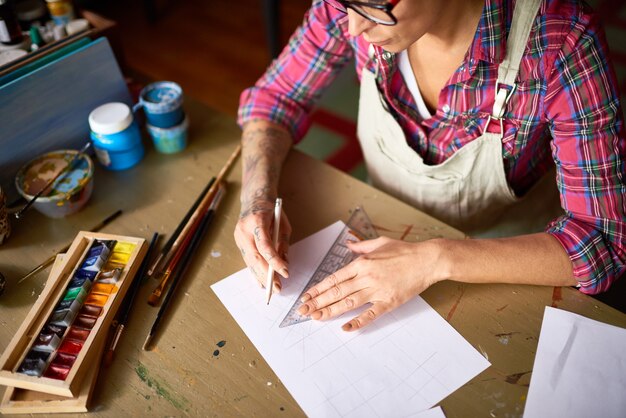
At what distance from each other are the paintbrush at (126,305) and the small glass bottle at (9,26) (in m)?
0.57

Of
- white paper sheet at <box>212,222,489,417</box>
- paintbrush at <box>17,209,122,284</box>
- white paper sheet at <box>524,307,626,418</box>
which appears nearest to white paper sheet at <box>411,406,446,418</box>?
white paper sheet at <box>212,222,489,417</box>

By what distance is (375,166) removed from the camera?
1.25 meters

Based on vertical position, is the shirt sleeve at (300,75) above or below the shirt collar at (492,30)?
below

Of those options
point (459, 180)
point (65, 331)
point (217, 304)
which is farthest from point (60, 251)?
point (459, 180)

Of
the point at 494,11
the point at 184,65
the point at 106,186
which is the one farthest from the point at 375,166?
the point at 184,65

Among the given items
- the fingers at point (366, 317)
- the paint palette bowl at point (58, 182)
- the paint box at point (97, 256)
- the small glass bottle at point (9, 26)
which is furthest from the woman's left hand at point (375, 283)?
the small glass bottle at point (9, 26)

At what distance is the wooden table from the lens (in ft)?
2.36

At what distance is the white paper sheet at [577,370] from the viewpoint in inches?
27.4

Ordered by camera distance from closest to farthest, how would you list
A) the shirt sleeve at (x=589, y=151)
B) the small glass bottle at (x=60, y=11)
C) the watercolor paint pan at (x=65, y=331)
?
the watercolor paint pan at (x=65, y=331)
the shirt sleeve at (x=589, y=151)
the small glass bottle at (x=60, y=11)

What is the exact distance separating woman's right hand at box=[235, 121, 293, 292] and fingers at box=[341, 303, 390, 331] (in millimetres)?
143

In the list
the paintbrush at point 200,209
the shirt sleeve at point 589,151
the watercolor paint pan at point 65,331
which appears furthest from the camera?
the paintbrush at point 200,209

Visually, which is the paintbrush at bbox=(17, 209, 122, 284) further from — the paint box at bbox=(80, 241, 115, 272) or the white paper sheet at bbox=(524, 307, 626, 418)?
the white paper sheet at bbox=(524, 307, 626, 418)

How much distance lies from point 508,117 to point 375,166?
0.40 metres

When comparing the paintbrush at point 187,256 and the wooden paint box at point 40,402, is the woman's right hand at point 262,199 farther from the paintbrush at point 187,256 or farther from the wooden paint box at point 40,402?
the wooden paint box at point 40,402
